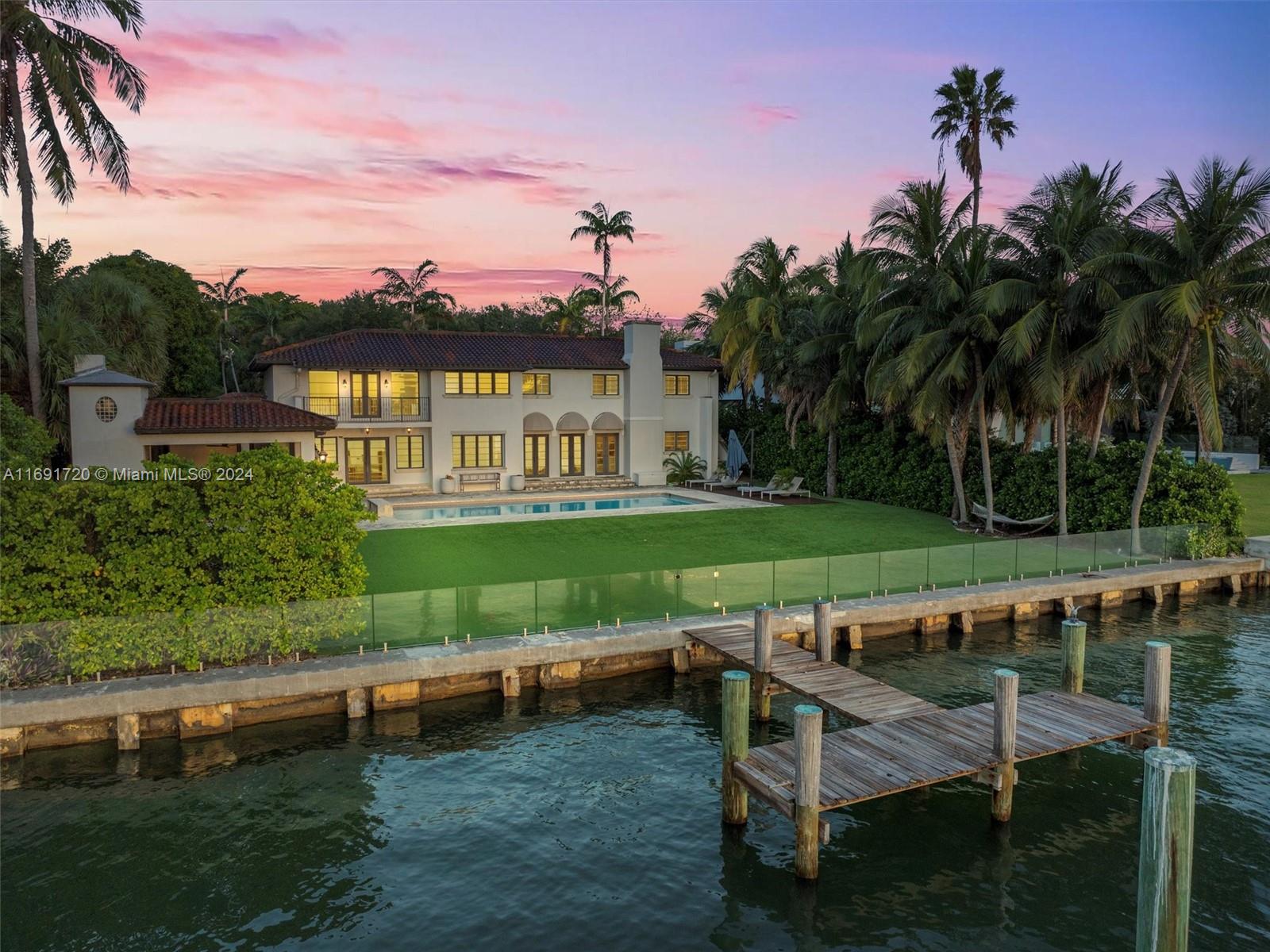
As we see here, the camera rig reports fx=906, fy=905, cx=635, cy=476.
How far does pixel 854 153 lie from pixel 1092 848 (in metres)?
24.7

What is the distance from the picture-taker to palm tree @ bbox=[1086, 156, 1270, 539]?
22672 mm

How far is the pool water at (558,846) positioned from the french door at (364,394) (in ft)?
84.0

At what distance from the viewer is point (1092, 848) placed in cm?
1138

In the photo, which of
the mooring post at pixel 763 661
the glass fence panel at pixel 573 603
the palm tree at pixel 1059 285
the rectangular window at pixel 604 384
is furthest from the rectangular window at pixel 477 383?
the mooring post at pixel 763 661

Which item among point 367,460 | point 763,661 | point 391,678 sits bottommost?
point 391,678

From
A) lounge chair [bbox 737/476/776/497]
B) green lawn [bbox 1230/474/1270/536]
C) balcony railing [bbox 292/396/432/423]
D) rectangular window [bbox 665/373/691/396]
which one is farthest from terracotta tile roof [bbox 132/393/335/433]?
green lawn [bbox 1230/474/1270/536]

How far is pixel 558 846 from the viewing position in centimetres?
1153

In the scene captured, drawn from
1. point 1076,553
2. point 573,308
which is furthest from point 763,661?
point 573,308

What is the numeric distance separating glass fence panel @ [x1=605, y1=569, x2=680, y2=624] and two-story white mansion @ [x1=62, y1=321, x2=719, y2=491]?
17.5m

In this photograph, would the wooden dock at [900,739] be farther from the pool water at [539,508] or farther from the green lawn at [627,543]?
the pool water at [539,508]

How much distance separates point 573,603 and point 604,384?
28493 mm

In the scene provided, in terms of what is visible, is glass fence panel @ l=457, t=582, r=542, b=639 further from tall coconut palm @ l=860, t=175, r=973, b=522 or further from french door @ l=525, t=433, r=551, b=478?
french door @ l=525, t=433, r=551, b=478

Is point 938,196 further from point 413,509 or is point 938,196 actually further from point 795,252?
point 413,509

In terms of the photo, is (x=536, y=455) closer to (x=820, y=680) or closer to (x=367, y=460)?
(x=367, y=460)
